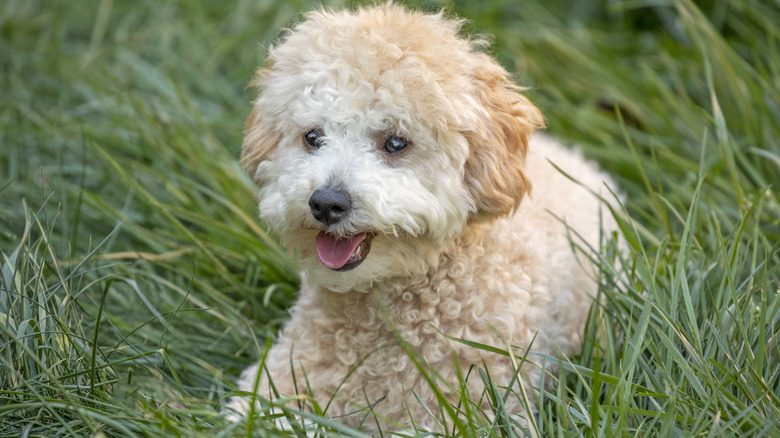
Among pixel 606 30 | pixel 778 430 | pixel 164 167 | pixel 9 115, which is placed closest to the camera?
pixel 778 430

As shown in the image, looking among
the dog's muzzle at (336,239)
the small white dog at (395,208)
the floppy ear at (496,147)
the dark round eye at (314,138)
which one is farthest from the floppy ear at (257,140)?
the floppy ear at (496,147)

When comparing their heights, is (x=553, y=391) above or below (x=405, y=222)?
below

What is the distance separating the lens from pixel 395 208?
94.0 inches

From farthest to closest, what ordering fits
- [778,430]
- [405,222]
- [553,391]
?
[553,391], [405,222], [778,430]

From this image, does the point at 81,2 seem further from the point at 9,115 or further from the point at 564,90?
the point at 564,90

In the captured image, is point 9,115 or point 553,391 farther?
point 9,115

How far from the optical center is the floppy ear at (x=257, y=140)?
109 inches

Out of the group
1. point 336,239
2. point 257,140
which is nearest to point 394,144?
point 336,239

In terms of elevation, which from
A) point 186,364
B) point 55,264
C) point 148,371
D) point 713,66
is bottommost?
point 186,364

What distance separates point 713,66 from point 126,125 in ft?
11.2

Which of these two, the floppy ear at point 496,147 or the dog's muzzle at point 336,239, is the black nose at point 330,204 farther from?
the floppy ear at point 496,147

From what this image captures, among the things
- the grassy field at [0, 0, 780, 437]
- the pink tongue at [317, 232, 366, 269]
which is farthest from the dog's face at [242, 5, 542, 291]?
the grassy field at [0, 0, 780, 437]

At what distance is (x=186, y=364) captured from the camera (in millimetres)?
3053

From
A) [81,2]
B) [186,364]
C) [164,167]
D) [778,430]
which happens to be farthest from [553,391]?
[81,2]
